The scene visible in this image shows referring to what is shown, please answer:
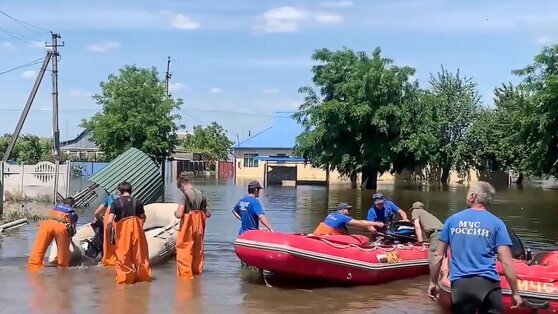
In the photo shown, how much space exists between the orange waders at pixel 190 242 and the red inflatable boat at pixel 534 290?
4025mm

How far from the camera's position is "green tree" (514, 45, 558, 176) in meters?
29.0

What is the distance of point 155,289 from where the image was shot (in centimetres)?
1040

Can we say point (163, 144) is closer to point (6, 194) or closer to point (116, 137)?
point (116, 137)

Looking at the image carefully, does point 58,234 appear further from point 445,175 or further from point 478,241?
point 445,175

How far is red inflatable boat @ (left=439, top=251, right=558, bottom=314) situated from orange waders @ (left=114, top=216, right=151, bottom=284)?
4.38m

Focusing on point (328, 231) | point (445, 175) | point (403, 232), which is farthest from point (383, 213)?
point (445, 175)

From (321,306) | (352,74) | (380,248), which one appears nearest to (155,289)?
(321,306)

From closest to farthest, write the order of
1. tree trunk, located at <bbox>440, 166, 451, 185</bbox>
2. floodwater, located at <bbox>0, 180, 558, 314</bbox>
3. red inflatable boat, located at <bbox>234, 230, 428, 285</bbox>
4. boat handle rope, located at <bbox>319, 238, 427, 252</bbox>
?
floodwater, located at <bbox>0, 180, 558, 314</bbox> < red inflatable boat, located at <bbox>234, 230, 428, 285</bbox> < boat handle rope, located at <bbox>319, 238, 427, 252</bbox> < tree trunk, located at <bbox>440, 166, 451, 185</bbox>

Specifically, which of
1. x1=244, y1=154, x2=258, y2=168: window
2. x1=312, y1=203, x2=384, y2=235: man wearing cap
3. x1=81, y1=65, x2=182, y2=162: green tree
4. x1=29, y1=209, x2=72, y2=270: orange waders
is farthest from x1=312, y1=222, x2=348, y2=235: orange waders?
x1=244, y1=154, x2=258, y2=168: window

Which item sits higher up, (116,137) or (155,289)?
(116,137)

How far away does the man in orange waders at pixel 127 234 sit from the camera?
1044 centimetres

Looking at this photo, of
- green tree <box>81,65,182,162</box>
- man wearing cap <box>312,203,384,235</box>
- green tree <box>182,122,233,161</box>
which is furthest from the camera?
green tree <box>182,122,233,161</box>

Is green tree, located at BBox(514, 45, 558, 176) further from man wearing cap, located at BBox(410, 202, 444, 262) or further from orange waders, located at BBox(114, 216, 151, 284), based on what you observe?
orange waders, located at BBox(114, 216, 151, 284)

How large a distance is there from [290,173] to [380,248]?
1543 inches
